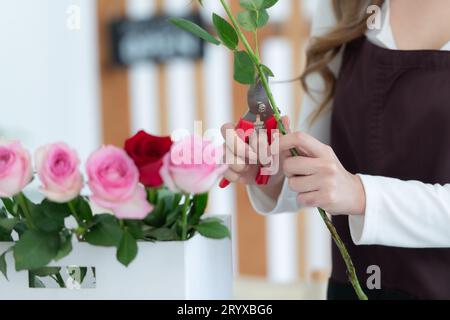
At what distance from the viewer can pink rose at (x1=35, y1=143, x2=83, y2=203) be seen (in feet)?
1.67

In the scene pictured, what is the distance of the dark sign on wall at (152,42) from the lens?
2340mm

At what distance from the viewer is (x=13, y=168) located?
0.52 meters

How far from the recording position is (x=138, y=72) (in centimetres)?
246

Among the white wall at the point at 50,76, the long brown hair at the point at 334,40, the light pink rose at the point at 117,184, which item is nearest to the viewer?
the light pink rose at the point at 117,184

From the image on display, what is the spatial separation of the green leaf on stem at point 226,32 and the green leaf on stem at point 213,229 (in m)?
0.15

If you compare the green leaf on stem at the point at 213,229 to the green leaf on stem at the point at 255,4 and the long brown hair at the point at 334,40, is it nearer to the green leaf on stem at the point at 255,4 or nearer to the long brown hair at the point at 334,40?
the green leaf on stem at the point at 255,4

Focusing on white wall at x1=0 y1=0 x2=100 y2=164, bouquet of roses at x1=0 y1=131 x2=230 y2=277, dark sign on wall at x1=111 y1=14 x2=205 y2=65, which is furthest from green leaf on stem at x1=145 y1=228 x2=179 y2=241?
white wall at x1=0 y1=0 x2=100 y2=164

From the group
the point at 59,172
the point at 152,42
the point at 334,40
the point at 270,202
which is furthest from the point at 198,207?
the point at 152,42

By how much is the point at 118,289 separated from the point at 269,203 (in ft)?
1.08

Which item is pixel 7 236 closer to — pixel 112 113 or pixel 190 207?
pixel 190 207

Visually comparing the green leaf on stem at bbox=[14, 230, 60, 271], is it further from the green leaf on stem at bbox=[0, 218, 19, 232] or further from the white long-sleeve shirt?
the white long-sleeve shirt

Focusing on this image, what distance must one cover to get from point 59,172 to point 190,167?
0.10 meters

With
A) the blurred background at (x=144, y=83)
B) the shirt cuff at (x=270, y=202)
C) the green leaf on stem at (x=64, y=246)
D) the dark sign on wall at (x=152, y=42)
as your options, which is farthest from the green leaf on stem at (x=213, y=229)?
the dark sign on wall at (x=152, y=42)
